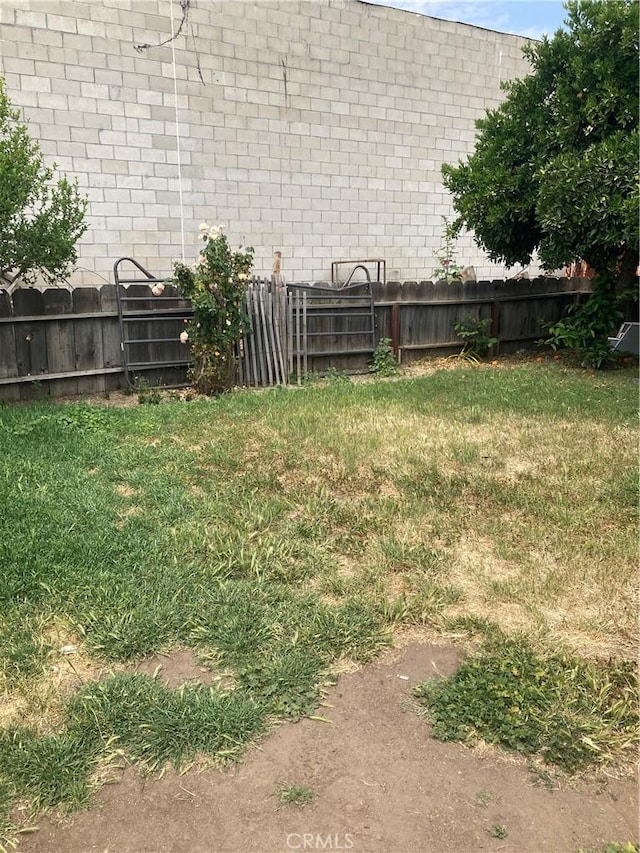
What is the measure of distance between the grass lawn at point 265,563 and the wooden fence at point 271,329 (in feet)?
4.19

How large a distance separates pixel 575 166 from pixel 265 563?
634cm

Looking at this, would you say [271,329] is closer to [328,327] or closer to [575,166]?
[328,327]

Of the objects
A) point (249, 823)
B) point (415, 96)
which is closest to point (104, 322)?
point (249, 823)

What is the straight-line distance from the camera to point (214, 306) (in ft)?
22.3

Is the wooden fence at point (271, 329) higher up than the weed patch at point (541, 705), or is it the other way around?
the wooden fence at point (271, 329)

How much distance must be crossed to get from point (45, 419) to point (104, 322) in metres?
1.90

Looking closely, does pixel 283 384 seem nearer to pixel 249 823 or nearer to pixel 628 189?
pixel 628 189

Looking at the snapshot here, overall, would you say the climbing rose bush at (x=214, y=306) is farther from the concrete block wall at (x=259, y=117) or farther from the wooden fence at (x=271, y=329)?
the concrete block wall at (x=259, y=117)

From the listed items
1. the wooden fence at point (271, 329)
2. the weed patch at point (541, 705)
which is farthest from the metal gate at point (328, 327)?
the weed patch at point (541, 705)

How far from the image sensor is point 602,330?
8.57 metres

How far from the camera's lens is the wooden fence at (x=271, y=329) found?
21.8 feet

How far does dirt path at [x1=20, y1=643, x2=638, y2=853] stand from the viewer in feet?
5.60

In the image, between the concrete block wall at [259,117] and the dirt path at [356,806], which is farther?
the concrete block wall at [259,117]

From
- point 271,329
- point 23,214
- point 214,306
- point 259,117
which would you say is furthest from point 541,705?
point 259,117
